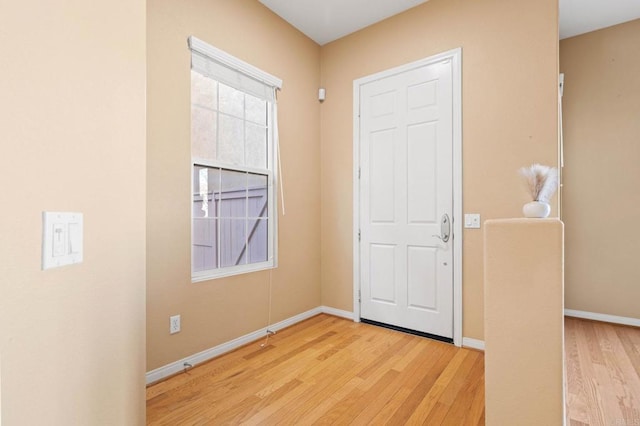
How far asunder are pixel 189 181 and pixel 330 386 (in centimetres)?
173

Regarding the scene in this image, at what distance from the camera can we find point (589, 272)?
346 centimetres

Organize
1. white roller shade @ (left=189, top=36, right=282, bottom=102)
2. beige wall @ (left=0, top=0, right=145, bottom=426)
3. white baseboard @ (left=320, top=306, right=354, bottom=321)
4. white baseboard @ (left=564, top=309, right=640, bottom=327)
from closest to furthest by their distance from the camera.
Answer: beige wall @ (left=0, top=0, right=145, bottom=426) < white roller shade @ (left=189, top=36, right=282, bottom=102) < white baseboard @ (left=564, top=309, right=640, bottom=327) < white baseboard @ (left=320, top=306, right=354, bottom=321)

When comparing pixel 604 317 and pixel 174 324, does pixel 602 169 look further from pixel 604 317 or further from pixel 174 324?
pixel 174 324

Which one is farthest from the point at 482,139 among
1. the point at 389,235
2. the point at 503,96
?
the point at 389,235

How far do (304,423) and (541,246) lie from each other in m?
1.45

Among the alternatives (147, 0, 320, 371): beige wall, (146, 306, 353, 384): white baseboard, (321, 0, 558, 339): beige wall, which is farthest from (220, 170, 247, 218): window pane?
(321, 0, 558, 339): beige wall

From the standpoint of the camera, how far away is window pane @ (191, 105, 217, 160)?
2432 millimetres

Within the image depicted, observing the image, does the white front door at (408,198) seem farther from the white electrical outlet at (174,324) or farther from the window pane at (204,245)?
the white electrical outlet at (174,324)

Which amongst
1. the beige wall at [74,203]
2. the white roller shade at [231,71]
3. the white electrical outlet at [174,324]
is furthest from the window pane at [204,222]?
the beige wall at [74,203]

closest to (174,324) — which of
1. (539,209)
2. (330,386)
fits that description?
(330,386)

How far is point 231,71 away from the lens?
2.68m

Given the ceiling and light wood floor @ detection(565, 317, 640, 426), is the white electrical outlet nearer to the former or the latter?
light wood floor @ detection(565, 317, 640, 426)

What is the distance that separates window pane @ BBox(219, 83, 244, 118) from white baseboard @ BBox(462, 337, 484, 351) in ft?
8.88

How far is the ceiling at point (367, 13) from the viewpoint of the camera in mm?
2971
